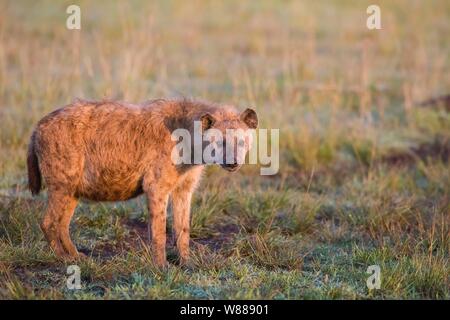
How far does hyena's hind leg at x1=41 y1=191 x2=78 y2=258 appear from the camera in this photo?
21.2ft

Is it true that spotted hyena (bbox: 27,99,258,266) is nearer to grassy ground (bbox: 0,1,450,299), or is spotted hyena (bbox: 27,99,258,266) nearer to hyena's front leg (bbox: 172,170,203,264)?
hyena's front leg (bbox: 172,170,203,264)

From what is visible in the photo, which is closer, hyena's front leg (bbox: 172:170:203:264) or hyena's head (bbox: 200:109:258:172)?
hyena's head (bbox: 200:109:258:172)

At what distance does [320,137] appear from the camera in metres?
10.6

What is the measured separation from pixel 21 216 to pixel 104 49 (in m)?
7.48

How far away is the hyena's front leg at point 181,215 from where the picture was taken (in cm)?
669

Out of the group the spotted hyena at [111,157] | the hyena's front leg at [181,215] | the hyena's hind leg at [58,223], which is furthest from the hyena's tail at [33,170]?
the hyena's front leg at [181,215]

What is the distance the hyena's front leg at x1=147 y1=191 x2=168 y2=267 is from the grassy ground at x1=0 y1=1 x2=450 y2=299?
0.49 ft

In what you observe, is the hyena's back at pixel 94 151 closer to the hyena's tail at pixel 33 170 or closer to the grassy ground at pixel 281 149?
the hyena's tail at pixel 33 170
